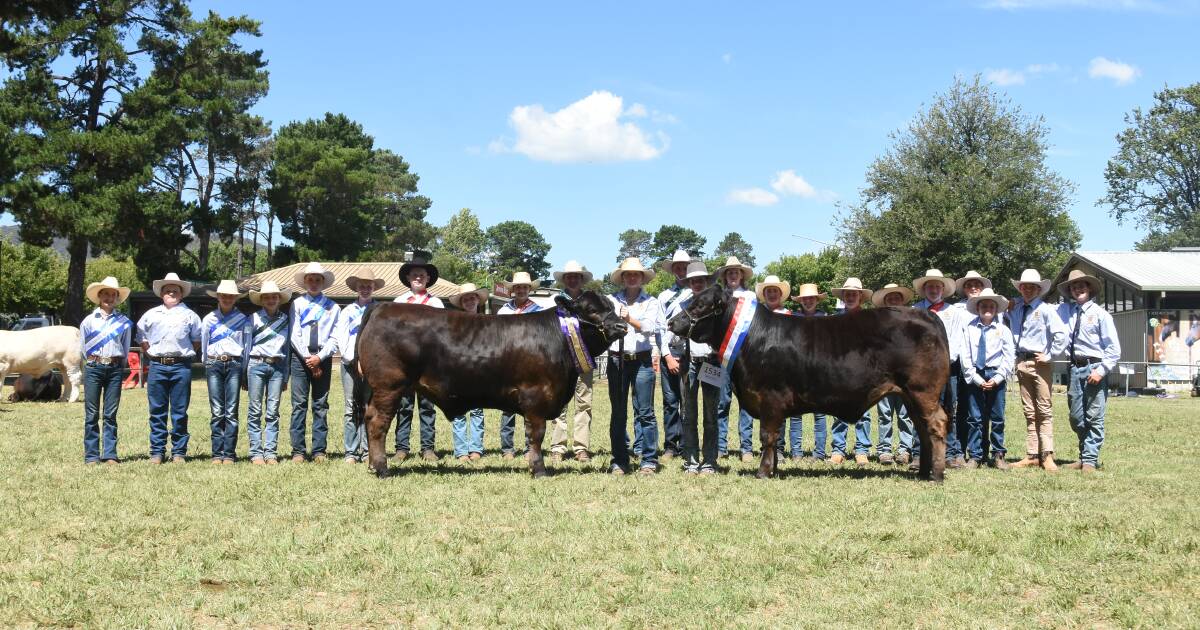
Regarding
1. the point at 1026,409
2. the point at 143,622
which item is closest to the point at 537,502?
the point at 143,622

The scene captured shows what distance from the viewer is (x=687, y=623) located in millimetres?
5000

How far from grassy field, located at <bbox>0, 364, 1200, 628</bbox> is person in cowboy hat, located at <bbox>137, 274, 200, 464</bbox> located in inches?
31.2

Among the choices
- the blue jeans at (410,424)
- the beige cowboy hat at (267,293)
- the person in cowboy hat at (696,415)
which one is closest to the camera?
the person in cowboy hat at (696,415)

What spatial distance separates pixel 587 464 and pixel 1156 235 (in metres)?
88.9

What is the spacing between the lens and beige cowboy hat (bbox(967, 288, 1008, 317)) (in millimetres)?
10379

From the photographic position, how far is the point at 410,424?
11250mm

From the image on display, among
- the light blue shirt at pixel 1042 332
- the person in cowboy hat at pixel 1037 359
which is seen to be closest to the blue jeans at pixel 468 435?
the person in cowboy hat at pixel 1037 359

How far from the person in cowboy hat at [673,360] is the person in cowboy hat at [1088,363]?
166 inches

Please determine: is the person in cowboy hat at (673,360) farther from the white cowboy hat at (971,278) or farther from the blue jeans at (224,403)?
the blue jeans at (224,403)

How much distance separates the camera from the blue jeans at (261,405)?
10523 mm

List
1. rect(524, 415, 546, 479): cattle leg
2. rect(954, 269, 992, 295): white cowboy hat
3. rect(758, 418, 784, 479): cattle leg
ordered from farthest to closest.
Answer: rect(954, 269, 992, 295): white cowboy hat
rect(524, 415, 546, 479): cattle leg
rect(758, 418, 784, 479): cattle leg

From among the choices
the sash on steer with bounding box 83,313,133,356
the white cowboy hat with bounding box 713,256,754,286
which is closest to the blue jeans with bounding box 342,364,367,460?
the sash on steer with bounding box 83,313,133,356

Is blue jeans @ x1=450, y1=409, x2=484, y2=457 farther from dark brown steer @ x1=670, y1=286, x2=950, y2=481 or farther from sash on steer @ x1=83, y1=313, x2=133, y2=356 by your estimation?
sash on steer @ x1=83, y1=313, x2=133, y2=356

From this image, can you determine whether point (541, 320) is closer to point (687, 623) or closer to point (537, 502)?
point (537, 502)
